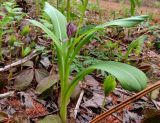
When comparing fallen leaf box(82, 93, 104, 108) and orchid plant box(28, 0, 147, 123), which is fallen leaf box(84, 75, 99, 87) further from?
orchid plant box(28, 0, 147, 123)

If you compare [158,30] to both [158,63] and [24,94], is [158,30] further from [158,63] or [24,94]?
[24,94]

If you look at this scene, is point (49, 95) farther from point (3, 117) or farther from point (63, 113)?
point (3, 117)

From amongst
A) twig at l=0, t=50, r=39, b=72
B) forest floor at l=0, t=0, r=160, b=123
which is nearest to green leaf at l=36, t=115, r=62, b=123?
forest floor at l=0, t=0, r=160, b=123

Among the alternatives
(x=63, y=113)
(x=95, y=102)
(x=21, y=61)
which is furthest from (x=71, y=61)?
(x=21, y=61)

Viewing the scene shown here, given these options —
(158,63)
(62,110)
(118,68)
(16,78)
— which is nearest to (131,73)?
(118,68)

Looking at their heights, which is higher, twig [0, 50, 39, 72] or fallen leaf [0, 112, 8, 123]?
twig [0, 50, 39, 72]

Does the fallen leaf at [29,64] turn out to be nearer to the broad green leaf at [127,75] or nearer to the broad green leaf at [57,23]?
the broad green leaf at [57,23]
